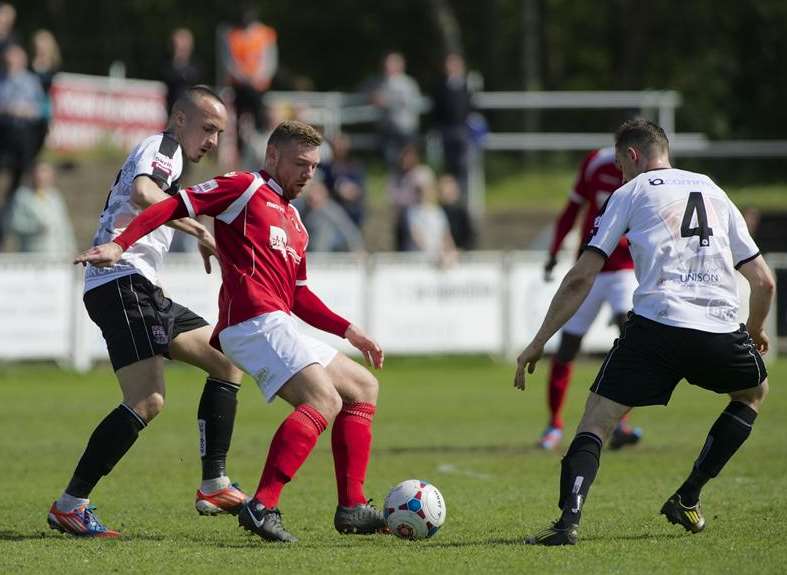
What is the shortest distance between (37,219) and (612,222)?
13.7 metres

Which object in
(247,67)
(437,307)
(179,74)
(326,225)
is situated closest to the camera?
(437,307)

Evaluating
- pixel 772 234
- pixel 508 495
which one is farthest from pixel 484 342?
pixel 508 495

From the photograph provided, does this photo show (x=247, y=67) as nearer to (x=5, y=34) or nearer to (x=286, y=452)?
(x=5, y=34)

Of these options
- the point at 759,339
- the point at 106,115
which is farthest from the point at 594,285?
the point at 106,115

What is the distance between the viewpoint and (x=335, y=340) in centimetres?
1922

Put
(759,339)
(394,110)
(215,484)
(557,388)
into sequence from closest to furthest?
(759,339), (215,484), (557,388), (394,110)

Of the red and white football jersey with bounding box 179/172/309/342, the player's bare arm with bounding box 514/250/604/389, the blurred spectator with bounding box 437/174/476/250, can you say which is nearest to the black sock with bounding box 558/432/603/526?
the player's bare arm with bounding box 514/250/604/389

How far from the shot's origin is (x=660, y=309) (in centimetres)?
735

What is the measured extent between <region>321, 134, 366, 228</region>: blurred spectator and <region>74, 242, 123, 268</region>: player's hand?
14.4 m

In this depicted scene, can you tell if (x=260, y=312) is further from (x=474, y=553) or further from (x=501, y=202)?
(x=501, y=202)

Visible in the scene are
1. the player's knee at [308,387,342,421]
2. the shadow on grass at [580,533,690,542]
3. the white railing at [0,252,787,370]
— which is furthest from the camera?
the white railing at [0,252,787,370]

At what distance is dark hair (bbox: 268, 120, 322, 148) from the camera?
762 cm

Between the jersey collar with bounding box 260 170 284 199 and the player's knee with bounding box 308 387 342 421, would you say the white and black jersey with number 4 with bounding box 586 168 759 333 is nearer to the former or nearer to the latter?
the player's knee with bounding box 308 387 342 421

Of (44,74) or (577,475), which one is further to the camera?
(44,74)
